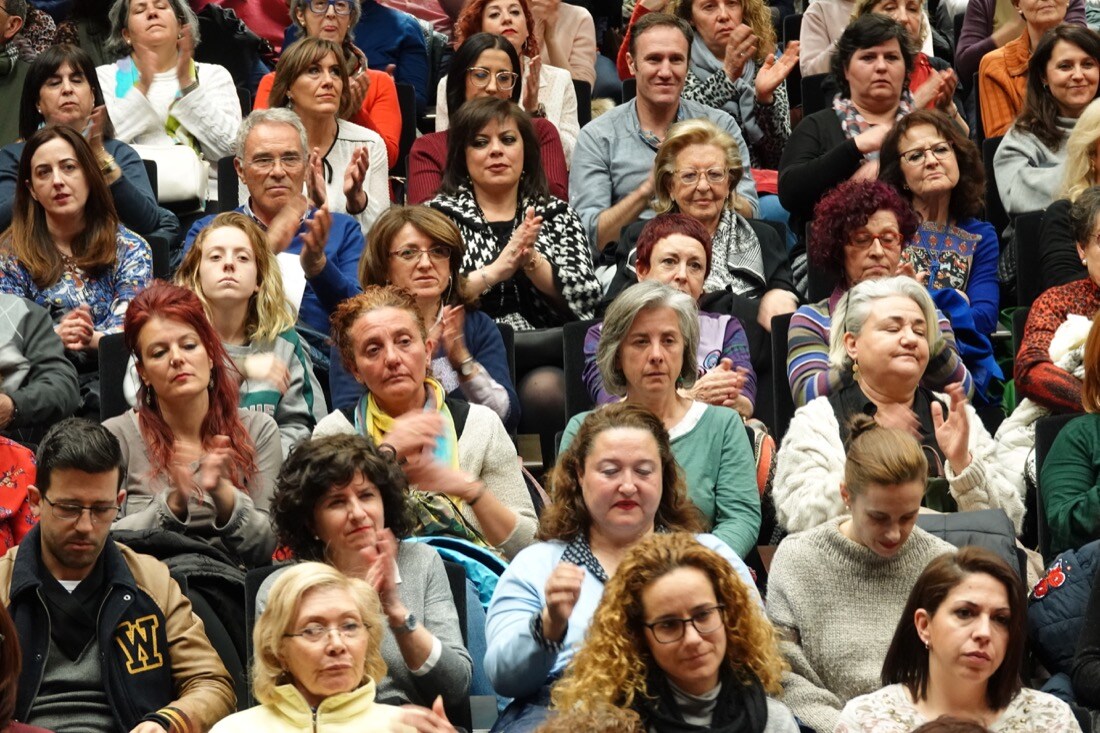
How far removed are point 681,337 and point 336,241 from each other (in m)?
1.46

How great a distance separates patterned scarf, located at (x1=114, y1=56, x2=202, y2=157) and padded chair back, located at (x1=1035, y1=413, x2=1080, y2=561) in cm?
322

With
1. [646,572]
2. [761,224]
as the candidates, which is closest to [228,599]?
[646,572]

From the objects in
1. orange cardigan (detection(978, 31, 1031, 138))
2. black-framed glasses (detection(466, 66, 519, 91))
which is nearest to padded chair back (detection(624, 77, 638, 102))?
black-framed glasses (detection(466, 66, 519, 91))

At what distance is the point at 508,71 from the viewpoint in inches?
268

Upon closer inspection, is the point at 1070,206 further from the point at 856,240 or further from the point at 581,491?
the point at 581,491

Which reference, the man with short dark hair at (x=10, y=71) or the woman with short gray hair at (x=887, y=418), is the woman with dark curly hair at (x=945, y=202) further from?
the man with short dark hair at (x=10, y=71)

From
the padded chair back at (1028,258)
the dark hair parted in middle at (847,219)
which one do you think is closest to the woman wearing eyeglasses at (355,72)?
the dark hair parted in middle at (847,219)

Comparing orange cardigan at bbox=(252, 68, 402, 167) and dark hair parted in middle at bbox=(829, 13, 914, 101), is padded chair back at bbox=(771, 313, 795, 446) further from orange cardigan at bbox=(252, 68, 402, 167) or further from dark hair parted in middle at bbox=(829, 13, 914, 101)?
orange cardigan at bbox=(252, 68, 402, 167)

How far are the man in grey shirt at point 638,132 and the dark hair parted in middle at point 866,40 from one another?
398mm

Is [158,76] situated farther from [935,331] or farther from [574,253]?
[935,331]

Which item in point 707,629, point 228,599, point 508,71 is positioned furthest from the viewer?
point 508,71

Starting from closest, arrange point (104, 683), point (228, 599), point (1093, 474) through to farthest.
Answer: point (104, 683) → point (228, 599) → point (1093, 474)

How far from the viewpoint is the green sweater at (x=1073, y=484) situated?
4.66 meters

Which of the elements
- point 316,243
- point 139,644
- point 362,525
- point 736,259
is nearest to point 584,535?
point 362,525
